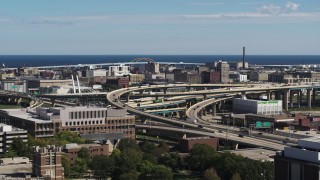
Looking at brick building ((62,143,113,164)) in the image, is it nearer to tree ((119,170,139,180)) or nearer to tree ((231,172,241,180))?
tree ((119,170,139,180))

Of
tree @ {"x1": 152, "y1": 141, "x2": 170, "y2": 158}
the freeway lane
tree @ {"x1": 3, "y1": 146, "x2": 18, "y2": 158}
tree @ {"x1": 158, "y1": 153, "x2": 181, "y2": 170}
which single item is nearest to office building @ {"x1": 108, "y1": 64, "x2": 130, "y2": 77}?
the freeway lane

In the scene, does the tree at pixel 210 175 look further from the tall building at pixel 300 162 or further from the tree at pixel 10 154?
the tree at pixel 10 154

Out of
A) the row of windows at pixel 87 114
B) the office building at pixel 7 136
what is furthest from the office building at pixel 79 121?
the office building at pixel 7 136

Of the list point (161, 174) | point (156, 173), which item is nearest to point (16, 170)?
point (156, 173)

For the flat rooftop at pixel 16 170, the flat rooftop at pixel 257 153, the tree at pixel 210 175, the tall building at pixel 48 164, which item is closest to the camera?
the tall building at pixel 48 164

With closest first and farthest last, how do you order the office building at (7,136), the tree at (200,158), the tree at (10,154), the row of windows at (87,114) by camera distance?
the tree at (200,158), the tree at (10,154), the office building at (7,136), the row of windows at (87,114)

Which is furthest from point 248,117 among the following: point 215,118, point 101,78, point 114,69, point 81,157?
point 114,69

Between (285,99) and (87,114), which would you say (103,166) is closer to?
(87,114)
